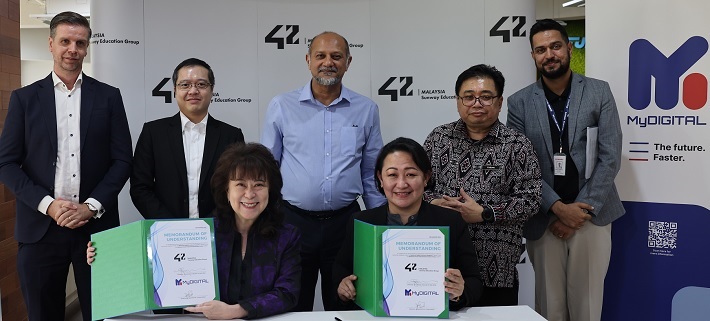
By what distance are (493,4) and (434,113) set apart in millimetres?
886

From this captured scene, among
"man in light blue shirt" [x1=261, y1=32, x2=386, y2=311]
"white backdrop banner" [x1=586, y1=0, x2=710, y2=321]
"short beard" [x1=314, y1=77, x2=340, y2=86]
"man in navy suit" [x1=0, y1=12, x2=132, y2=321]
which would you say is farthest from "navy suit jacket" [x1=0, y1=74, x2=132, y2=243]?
"white backdrop banner" [x1=586, y1=0, x2=710, y2=321]

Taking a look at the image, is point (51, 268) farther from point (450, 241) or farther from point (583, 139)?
point (583, 139)

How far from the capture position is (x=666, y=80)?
336 cm

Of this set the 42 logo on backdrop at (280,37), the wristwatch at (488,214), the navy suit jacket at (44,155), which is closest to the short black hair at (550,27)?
the wristwatch at (488,214)

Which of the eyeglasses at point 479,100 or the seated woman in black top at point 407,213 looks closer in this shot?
the seated woman in black top at point 407,213

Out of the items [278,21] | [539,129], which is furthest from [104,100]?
[539,129]

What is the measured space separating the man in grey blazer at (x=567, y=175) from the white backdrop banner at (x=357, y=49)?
1.13 m

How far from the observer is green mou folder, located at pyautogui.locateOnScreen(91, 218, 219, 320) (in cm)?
186

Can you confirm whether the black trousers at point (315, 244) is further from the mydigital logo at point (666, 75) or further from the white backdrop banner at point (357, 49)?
the mydigital logo at point (666, 75)

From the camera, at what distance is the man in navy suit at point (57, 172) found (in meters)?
2.71

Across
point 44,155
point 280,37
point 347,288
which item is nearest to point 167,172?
point 44,155

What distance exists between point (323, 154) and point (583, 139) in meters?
1.36

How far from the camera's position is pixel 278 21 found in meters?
4.25

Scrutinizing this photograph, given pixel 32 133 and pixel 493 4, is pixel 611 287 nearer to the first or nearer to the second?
pixel 493 4
